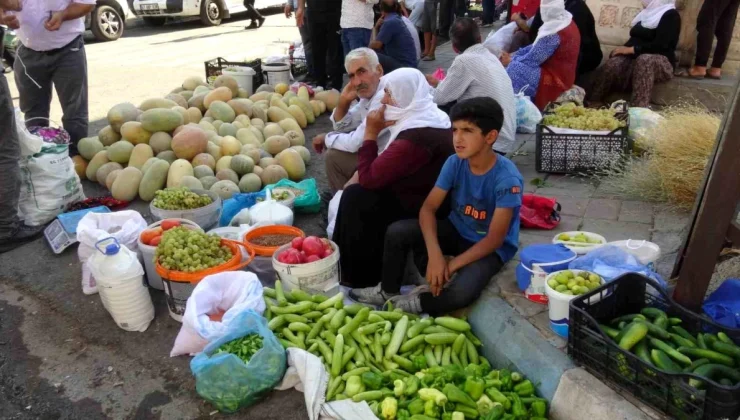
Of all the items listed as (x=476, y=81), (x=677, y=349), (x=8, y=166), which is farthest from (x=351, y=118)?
(x=677, y=349)

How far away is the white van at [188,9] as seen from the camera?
14.7m

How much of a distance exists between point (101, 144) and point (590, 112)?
4575mm

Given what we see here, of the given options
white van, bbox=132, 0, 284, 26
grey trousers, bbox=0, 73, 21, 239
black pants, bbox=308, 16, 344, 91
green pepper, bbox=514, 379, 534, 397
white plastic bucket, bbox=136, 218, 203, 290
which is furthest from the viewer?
white van, bbox=132, 0, 284, 26

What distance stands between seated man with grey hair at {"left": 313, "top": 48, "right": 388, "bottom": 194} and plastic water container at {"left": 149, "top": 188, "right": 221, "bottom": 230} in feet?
2.97

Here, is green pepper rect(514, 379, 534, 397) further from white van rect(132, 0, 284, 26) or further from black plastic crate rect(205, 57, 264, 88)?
white van rect(132, 0, 284, 26)

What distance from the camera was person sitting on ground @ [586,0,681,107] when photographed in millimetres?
6562

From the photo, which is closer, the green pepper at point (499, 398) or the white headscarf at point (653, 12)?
the green pepper at point (499, 398)

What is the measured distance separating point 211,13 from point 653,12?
1195 centimetres

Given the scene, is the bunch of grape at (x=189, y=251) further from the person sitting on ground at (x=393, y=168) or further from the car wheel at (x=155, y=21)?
the car wheel at (x=155, y=21)

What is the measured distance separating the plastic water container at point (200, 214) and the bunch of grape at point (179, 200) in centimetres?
5

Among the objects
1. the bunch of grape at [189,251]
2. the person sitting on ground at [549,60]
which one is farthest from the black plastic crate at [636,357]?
the person sitting on ground at [549,60]

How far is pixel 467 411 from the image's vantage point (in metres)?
2.63

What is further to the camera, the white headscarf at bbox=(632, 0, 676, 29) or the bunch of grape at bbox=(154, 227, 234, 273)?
the white headscarf at bbox=(632, 0, 676, 29)

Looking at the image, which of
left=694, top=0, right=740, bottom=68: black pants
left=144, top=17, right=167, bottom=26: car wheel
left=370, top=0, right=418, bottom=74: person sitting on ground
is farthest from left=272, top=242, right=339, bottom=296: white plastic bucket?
left=144, top=17, right=167, bottom=26: car wheel
